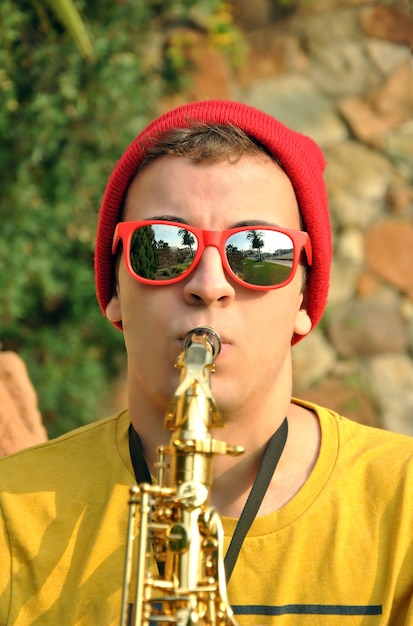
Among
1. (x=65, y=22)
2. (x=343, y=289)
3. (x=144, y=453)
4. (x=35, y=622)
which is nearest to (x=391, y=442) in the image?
(x=144, y=453)

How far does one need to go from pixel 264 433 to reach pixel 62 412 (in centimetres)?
336

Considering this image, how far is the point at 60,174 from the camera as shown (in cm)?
578

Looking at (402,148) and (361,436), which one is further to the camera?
(402,148)

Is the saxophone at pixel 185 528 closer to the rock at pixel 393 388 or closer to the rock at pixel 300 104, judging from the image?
the rock at pixel 393 388

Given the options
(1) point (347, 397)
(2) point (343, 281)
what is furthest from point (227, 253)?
(2) point (343, 281)

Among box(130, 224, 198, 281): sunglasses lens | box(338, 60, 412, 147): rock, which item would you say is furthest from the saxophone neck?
box(338, 60, 412, 147): rock

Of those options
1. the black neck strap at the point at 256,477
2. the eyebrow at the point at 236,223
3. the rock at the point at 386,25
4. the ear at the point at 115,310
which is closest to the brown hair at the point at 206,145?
the eyebrow at the point at 236,223

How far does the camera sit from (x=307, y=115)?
267 inches

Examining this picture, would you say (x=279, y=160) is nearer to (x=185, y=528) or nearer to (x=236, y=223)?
(x=236, y=223)

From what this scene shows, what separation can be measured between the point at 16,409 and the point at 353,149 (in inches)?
150

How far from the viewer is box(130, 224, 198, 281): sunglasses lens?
2.61 metres

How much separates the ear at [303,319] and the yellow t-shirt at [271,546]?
0.35 m

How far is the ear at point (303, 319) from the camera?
117 inches

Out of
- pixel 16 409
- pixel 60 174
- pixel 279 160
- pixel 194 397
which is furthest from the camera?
pixel 60 174
